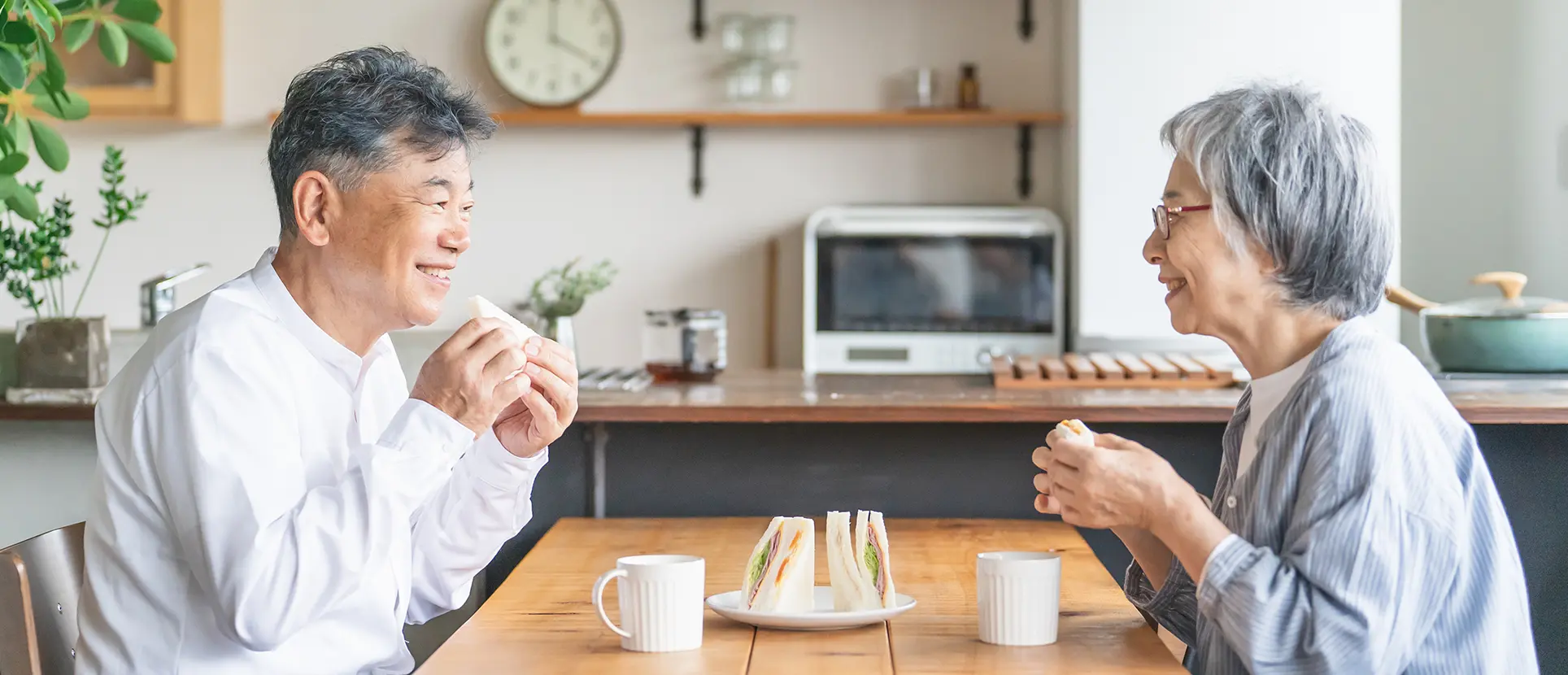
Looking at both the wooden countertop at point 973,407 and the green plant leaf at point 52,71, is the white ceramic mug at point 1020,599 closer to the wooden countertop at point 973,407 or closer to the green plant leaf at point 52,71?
the wooden countertop at point 973,407

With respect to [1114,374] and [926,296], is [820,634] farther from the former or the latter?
[926,296]

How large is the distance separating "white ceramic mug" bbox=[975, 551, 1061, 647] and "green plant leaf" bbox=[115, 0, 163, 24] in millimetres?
1326

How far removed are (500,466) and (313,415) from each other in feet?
0.90

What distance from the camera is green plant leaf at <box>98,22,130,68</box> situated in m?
1.85

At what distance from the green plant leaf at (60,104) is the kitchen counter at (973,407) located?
57 cm

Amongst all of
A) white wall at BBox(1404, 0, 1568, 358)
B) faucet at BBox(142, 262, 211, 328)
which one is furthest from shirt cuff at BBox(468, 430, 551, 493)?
white wall at BBox(1404, 0, 1568, 358)

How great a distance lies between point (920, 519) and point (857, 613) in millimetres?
766

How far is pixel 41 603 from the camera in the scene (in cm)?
143

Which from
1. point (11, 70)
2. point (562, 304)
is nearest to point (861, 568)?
point (11, 70)

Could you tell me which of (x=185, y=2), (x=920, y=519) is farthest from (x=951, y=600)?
(x=185, y=2)

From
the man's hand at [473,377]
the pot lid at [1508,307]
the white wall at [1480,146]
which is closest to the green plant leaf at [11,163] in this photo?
the man's hand at [473,377]

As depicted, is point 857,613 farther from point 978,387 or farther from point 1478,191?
point 1478,191

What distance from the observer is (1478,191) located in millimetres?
3986

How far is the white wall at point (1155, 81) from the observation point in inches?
149
